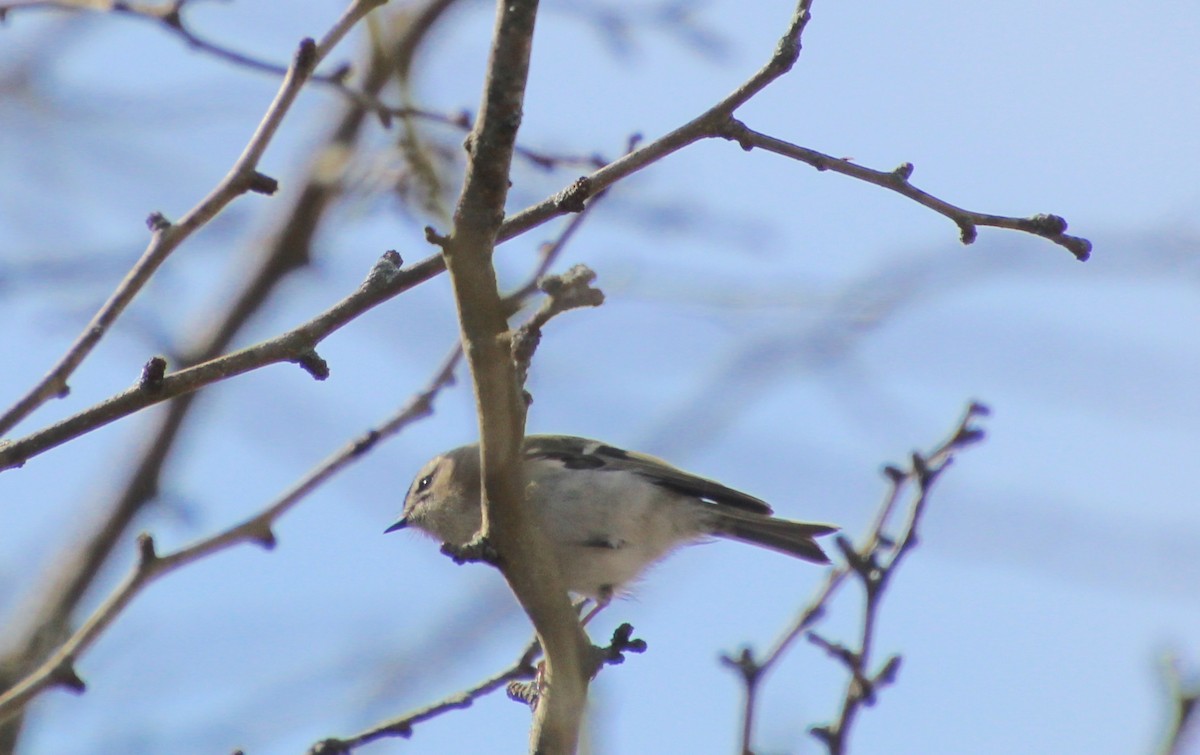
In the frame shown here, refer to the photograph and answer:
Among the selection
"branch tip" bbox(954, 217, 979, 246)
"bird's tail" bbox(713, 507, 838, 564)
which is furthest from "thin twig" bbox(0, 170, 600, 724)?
"bird's tail" bbox(713, 507, 838, 564)

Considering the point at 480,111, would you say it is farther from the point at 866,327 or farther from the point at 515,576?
the point at 866,327

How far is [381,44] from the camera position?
3.55 meters

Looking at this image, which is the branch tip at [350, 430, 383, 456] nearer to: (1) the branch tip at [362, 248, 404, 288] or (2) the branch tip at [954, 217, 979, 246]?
(1) the branch tip at [362, 248, 404, 288]

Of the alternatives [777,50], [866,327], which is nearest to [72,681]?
[777,50]

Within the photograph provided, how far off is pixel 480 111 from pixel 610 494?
2.41 meters

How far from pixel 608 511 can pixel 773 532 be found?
60 centimetres

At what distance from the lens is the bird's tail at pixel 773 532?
4176mm

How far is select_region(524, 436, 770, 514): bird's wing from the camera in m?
4.24

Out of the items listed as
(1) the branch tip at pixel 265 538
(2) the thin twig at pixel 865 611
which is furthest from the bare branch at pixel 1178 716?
(1) the branch tip at pixel 265 538

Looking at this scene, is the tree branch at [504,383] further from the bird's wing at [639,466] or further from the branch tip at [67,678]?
the bird's wing at [639,466]

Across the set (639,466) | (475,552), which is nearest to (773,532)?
(639,466)

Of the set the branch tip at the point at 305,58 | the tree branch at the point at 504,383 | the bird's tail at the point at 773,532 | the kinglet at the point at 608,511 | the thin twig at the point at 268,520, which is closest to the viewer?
the tree branch at the point at 504,383

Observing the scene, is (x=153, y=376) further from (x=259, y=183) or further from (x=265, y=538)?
(x=265, y=538)

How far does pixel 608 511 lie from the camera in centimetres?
402
